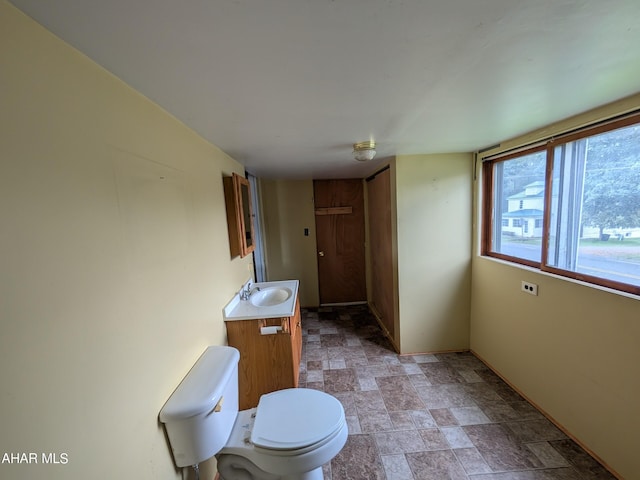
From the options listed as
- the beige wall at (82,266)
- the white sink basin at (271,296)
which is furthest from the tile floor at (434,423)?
the beige wall at (82,266)

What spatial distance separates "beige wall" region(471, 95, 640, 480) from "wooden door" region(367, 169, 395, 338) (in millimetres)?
1009

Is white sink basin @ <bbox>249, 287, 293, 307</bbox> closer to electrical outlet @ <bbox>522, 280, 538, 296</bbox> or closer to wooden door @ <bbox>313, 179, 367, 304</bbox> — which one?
wooden door @ <bbox>313, 179, 367, 304</bbox>

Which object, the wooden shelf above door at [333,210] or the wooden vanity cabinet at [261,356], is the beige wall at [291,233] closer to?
the wooden shelf above door at [333,210]

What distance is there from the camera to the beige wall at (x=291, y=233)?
3.89m

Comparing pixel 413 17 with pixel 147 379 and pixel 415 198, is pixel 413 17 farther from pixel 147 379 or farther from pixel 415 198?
pixel 415 198

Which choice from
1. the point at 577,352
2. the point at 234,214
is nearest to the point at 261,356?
the point at 234,214

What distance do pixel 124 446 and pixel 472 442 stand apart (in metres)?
2.02

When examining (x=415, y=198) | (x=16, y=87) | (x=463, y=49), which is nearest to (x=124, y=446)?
(x=16, y=87)

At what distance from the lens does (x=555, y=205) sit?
5.86ft

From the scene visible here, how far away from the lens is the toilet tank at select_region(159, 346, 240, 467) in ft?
3.40

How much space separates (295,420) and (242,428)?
0.31 m

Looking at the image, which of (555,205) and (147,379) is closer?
(147,379)

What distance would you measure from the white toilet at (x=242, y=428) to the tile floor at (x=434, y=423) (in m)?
0.52
